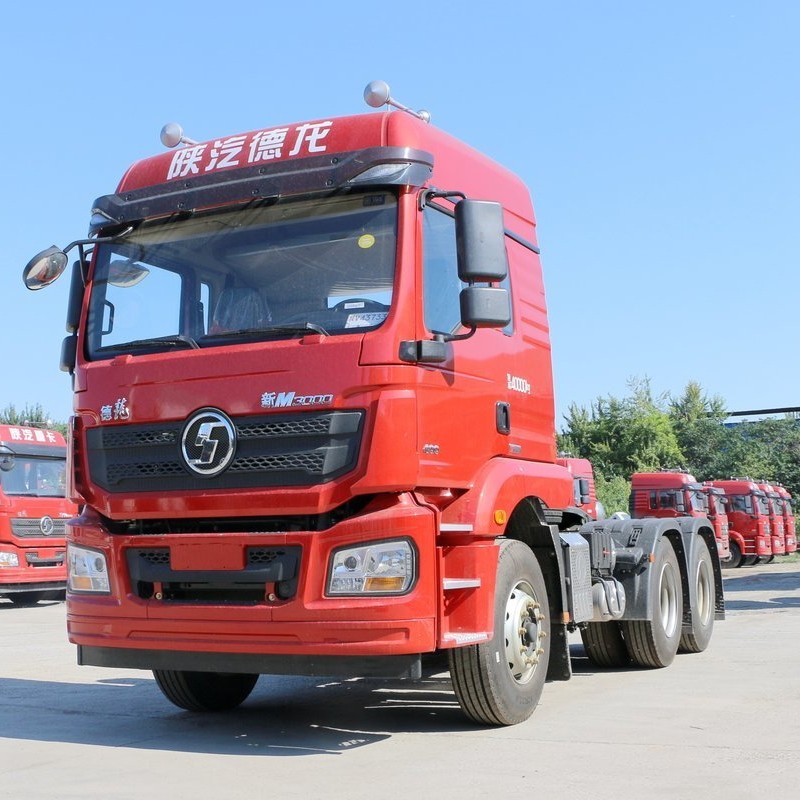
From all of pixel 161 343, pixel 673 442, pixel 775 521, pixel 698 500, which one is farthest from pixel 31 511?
pixel 673 442

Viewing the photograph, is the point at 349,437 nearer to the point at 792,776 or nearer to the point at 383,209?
the point at 383,209

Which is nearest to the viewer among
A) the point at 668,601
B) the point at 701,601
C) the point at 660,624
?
the point at 660,624

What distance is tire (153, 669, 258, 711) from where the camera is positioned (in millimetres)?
7418

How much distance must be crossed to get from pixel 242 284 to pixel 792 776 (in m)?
3.65

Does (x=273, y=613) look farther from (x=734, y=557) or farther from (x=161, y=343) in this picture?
(x=734, y=557)

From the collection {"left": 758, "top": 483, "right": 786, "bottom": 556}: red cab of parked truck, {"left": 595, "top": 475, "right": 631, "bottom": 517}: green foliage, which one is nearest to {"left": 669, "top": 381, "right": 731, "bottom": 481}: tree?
{"left": 595, "top": 475, "right": 631, "bottom": 517}: green foliage

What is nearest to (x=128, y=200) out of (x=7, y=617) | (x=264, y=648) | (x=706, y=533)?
(x=264, y=648)

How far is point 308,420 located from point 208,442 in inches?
23.1

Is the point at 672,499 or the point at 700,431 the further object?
the point at 700,431

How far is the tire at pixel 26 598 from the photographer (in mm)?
21078

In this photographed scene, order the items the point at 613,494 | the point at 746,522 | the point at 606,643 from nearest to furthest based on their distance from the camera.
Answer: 1. the point at 606,643
2. the point at 746,522
3. the point at 613,494

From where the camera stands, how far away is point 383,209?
6.12 m

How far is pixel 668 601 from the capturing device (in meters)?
9.65

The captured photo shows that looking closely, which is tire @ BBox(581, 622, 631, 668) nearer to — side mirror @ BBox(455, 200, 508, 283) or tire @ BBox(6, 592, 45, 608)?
side mirror @ BBox(455, 200, 508, 283)
